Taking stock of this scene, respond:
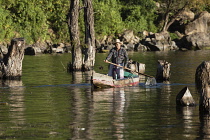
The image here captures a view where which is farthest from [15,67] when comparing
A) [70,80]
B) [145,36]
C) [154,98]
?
[145,36]

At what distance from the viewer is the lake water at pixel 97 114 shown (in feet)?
38.7

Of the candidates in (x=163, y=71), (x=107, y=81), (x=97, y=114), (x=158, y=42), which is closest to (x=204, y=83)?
(x=97, y=114)

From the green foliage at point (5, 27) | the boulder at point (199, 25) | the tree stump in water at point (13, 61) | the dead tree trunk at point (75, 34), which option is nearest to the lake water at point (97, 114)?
the tree stump in water at point (13, 61)

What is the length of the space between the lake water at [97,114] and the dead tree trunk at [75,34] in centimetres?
830

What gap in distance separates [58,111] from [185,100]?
3822 millimetres

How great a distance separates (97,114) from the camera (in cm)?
1449

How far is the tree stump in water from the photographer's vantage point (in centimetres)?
2541

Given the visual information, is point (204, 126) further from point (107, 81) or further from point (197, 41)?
point (197, 41)

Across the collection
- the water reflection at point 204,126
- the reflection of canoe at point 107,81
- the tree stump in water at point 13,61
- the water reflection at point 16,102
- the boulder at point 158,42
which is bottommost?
the water reflection at point 204,126

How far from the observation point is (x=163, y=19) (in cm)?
8212

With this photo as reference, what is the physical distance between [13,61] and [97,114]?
1204 centimetres

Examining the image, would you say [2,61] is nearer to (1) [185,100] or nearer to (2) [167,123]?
(1) [185,100]

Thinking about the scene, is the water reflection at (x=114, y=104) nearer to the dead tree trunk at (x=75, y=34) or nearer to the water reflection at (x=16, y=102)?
the water reflection at (x=16, y=102)

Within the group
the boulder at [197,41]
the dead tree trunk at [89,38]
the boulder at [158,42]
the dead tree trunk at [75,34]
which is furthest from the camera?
the boulder at [197,41]
